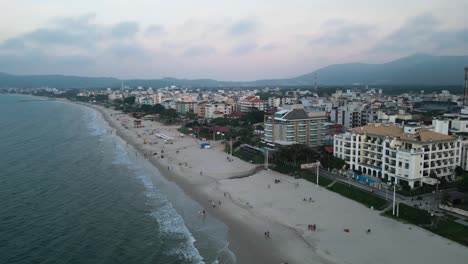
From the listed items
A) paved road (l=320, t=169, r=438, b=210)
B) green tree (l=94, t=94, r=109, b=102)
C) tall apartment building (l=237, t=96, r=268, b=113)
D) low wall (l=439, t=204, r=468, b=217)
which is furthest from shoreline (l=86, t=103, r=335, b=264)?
green tree (l=94, t=94, r=109, b=102)

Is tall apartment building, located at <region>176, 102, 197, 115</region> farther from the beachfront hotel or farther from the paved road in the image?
the paved road

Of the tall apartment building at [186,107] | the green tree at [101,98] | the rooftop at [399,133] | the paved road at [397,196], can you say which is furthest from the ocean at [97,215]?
the green tree at [101,98]

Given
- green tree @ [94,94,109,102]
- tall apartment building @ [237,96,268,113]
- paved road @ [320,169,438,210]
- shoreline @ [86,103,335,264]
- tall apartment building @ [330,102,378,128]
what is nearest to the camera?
shoreline @ [86,103,335,264]

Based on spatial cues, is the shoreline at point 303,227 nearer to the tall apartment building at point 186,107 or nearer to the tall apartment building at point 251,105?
the tall apartment building at point 251,105

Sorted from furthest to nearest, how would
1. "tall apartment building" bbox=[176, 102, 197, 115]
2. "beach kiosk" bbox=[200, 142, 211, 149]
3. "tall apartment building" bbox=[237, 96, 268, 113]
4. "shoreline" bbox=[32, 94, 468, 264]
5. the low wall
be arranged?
1. "tall apartment building" bbox=[176, 102, 197, 115]
2. "tall apartment building" bbox=[237, 96, 268, 113]
3. "beach kiosk" bbox=[200, 142, 211, 149]
4. the low wall
5. "shoreline" bbox=[32, 94, 468, 264]

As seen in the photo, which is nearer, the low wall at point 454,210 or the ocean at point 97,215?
the ocean at point 97,215

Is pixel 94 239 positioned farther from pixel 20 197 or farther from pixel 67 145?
pixel 67 145

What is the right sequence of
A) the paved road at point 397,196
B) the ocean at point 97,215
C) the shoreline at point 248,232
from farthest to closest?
the paved road at point 397,196 → the ocean at point 97,215 → the shoreline at point 248,232
